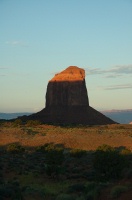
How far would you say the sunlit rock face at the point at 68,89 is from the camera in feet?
455

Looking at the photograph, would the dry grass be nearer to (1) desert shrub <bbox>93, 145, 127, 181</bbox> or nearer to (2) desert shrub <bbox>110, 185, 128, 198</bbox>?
(1) desert shrub <bbox>93, 145, 127, 181</bbox>

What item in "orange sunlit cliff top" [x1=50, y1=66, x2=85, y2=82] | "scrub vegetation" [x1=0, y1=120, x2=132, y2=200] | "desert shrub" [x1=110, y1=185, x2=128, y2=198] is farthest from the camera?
"orange sunlit cliff top" [x1=50, y1=66, x2=85, y2=82]

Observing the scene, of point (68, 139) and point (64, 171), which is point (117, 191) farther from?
point (68, 139)

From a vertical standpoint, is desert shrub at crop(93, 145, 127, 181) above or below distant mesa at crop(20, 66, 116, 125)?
below

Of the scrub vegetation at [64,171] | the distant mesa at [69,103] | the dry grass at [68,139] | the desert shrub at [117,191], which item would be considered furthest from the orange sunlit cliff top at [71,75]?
the desert shrub at [117,191]

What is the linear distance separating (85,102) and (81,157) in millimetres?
93979

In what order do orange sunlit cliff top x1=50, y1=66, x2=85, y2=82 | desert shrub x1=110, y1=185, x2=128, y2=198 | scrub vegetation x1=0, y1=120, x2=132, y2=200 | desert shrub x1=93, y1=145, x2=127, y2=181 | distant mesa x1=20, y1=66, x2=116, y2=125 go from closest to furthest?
1. desert shrub x1=110, y1=185, x2=128, y2=198
2. scrub vegetation x1=0, y1=120, x2=132, y2=200
3. desert shrub x1=93, y1=145, x2=127, y2=181
4. distant mesa x1=20, y1=66, x2=116, y2=125
5. orange sunlit cliff top x1=50, y1=66, x2=85, y2=82

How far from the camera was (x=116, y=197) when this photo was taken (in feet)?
54.7

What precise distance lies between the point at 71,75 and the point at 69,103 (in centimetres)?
1321

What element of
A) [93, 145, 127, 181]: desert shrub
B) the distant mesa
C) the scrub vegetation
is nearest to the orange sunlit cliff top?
the distant mesa

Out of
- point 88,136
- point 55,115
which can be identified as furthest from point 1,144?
point 55,115

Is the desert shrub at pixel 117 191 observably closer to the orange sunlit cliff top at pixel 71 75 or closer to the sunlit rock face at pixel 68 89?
the sunlit rock face at pixel 68 89

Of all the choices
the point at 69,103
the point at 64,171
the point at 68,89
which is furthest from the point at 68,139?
the point at 68,89

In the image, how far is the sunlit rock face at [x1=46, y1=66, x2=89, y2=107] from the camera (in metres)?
139
